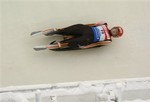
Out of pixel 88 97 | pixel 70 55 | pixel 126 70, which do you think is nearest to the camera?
pixel 88 97

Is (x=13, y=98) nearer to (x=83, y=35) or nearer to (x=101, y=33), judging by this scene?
(x=83, y=35)

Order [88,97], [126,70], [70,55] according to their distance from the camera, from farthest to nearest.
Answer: [126,70] → [70,55] → [88,97]

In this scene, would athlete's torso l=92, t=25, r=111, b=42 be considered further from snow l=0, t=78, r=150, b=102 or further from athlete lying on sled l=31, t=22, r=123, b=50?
snow l=0, t=78, r=150, b=102

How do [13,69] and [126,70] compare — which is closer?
[13,69]

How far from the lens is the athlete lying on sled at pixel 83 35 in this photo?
152 inches

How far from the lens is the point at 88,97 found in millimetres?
3203

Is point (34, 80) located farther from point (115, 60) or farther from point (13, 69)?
point (115, 60)

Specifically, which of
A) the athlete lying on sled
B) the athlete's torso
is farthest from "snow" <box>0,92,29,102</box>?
the athlete's torso

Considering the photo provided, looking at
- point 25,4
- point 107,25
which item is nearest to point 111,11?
point 107,25

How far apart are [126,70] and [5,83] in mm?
1701

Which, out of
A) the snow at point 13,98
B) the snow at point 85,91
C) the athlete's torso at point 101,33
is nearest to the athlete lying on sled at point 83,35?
the athlete's torso at point 101,33

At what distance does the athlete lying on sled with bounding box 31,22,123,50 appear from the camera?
385 cm

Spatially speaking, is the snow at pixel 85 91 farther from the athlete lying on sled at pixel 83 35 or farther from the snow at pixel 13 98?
the athlete lying on sled at pixel 83 35

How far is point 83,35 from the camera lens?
395 centimetres
